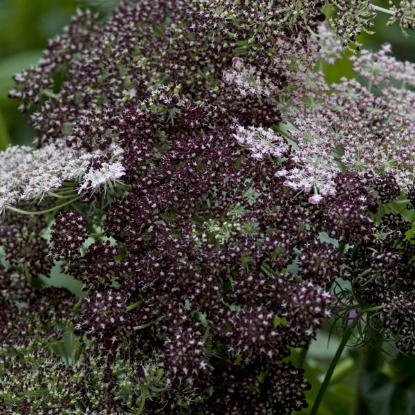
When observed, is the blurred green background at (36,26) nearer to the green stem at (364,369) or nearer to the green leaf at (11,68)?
the green leaf at (11,68)

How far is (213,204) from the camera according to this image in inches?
38.5

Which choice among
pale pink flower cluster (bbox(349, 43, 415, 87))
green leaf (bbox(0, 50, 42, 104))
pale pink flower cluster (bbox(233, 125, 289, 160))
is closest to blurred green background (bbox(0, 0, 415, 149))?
green leaf (bbox(0, 50, 42, 104))

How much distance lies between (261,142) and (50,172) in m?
0.31

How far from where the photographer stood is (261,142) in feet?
3.28

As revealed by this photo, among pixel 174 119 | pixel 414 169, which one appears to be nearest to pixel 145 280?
pixel 174 119

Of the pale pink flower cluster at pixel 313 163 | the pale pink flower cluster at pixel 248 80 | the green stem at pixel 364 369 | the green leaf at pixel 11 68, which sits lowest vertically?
the green stem at pixel 364 369

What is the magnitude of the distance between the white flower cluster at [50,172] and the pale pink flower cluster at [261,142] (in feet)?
0.57

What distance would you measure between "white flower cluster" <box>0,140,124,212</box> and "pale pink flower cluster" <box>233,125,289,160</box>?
0.17 m

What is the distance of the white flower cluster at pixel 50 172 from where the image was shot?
39.3 inches

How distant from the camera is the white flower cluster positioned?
100 cm

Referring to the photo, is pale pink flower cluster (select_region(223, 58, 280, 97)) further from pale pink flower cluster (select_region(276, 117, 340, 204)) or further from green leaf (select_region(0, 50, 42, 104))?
green leaf (select_region(0, 50, 42, 104))

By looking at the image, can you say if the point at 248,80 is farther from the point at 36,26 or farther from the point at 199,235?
the point at 36,26

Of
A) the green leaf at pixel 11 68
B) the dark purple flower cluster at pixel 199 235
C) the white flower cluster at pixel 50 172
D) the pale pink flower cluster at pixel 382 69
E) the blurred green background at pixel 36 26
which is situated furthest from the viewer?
the blurred green background at pixel 36 26

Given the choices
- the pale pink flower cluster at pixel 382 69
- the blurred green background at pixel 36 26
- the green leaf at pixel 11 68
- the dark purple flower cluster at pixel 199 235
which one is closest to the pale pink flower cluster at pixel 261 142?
the dark purple flower cluster at pixel 199 235
